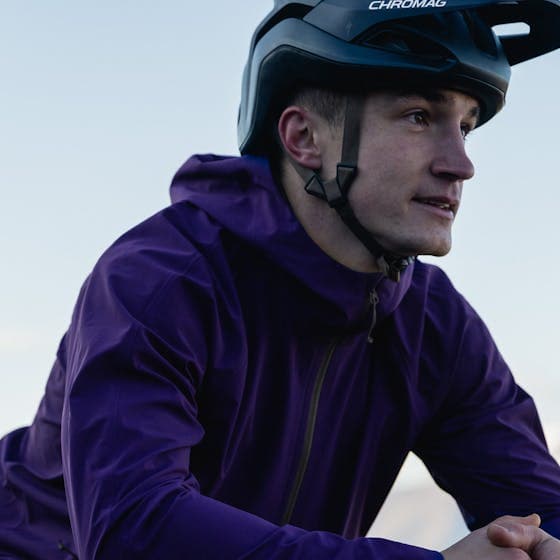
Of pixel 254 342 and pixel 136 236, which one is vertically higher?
pixel 136 236

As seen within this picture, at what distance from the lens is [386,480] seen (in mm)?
4535

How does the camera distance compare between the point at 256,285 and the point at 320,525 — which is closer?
the point at 256,285

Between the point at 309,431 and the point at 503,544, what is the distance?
1031 millimetres

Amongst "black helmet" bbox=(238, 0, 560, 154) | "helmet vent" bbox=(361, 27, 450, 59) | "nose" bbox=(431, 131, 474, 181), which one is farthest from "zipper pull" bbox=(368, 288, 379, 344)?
"helmet vent" bbox=(361, 27, 450, 59)

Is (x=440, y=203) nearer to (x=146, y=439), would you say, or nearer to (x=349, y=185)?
(x=349, y=185)

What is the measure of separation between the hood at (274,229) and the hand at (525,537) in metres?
0.99

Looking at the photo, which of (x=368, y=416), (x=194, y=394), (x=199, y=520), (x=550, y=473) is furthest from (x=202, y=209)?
(x=550, y=473)

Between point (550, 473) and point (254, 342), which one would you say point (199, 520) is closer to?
point (254, 342)

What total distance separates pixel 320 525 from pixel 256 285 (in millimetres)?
968

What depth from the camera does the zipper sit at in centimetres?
420

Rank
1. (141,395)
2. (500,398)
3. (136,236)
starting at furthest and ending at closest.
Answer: (500,398) → (136,236) → (141,395)

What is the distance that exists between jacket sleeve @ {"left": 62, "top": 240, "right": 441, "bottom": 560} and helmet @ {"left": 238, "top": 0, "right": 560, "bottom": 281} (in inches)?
27.3

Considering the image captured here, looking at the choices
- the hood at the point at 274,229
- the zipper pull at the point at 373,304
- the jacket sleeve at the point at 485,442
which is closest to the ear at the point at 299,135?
the hood at the point at 274,229

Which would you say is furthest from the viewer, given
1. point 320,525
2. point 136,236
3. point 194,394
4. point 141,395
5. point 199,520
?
point 320,525
